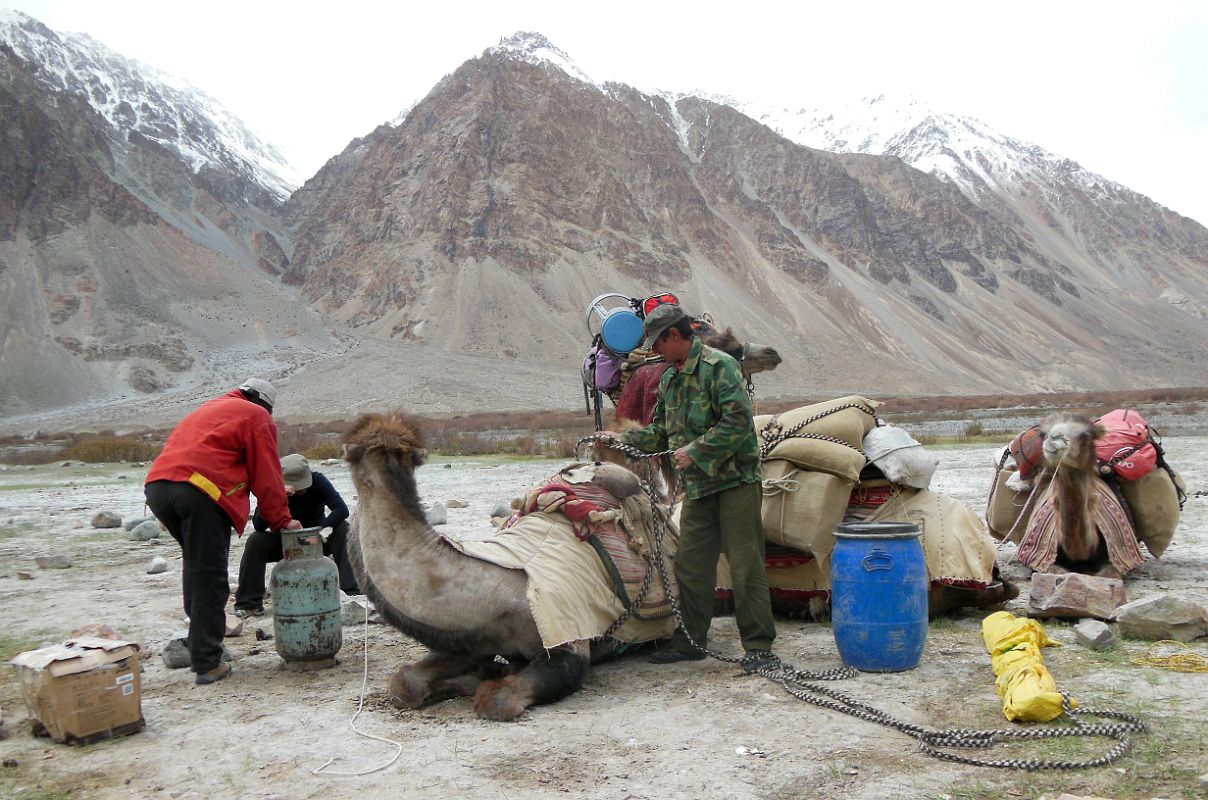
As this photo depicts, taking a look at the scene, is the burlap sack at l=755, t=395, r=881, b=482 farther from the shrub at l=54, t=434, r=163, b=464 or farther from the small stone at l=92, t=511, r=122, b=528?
the shrub at l=54, t=434, r=163, b=464

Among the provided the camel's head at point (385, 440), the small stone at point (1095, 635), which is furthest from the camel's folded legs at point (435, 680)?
the small stone at point (1095, 635)

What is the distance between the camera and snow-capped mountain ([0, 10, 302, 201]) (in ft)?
388

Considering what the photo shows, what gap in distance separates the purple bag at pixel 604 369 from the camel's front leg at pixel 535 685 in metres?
3.22

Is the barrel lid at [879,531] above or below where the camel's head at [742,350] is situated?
below

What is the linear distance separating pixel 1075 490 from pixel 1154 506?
1.21m

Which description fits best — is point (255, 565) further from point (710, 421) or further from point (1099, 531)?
point (1099, 531)

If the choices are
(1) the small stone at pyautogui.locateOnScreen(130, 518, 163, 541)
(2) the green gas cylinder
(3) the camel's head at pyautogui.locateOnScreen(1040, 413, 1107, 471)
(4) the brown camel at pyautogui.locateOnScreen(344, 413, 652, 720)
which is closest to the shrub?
(1) the small stone at pyautogui.locateOnScreen(130, 518, 163, 541)

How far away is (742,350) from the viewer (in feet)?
23.6

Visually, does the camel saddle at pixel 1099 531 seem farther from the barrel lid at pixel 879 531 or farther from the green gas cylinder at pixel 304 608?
the green gas cylinder at pixel 304 608

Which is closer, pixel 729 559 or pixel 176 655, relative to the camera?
pixel 729 559

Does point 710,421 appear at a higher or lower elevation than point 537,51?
lower

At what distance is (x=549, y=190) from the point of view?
86.6m

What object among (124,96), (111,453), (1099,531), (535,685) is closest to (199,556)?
(535,685)

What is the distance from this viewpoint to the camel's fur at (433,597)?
4801 millimetres
